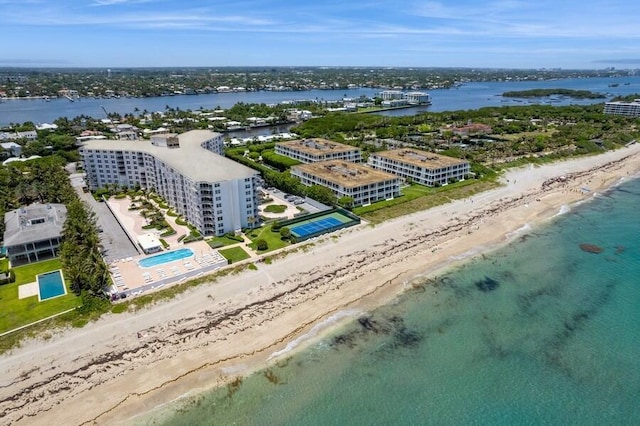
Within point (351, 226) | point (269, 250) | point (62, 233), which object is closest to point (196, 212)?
point (269, 250)

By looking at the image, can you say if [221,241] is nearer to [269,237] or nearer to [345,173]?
[269,237]

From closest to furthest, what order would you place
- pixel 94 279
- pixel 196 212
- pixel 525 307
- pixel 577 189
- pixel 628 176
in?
pixel 94 279
pixel 525 307
pixel 196 212
pixel 577 189
pixel 628 176

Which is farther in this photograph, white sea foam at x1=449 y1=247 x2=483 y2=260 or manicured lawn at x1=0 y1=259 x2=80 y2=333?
Result: white sea foam at x1=449 y1=247 x2=483 y2=260

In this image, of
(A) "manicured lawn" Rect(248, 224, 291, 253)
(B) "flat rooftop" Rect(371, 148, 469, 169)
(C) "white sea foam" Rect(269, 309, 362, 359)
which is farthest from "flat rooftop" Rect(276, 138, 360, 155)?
(C) "white sea foam" Rect(269, 309, 362, 359)

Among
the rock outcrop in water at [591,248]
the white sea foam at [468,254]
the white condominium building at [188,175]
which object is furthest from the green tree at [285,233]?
the rock outcrop in water at [591,248]

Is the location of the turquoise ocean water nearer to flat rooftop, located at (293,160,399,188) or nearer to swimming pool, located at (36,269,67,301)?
swimming pool, located at (36,269,67,301)

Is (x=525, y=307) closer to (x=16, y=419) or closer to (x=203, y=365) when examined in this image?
(x=203, y=365)

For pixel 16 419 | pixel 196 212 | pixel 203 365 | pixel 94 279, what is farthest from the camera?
pixel 196 212

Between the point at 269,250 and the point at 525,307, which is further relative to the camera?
the point at 269,250
